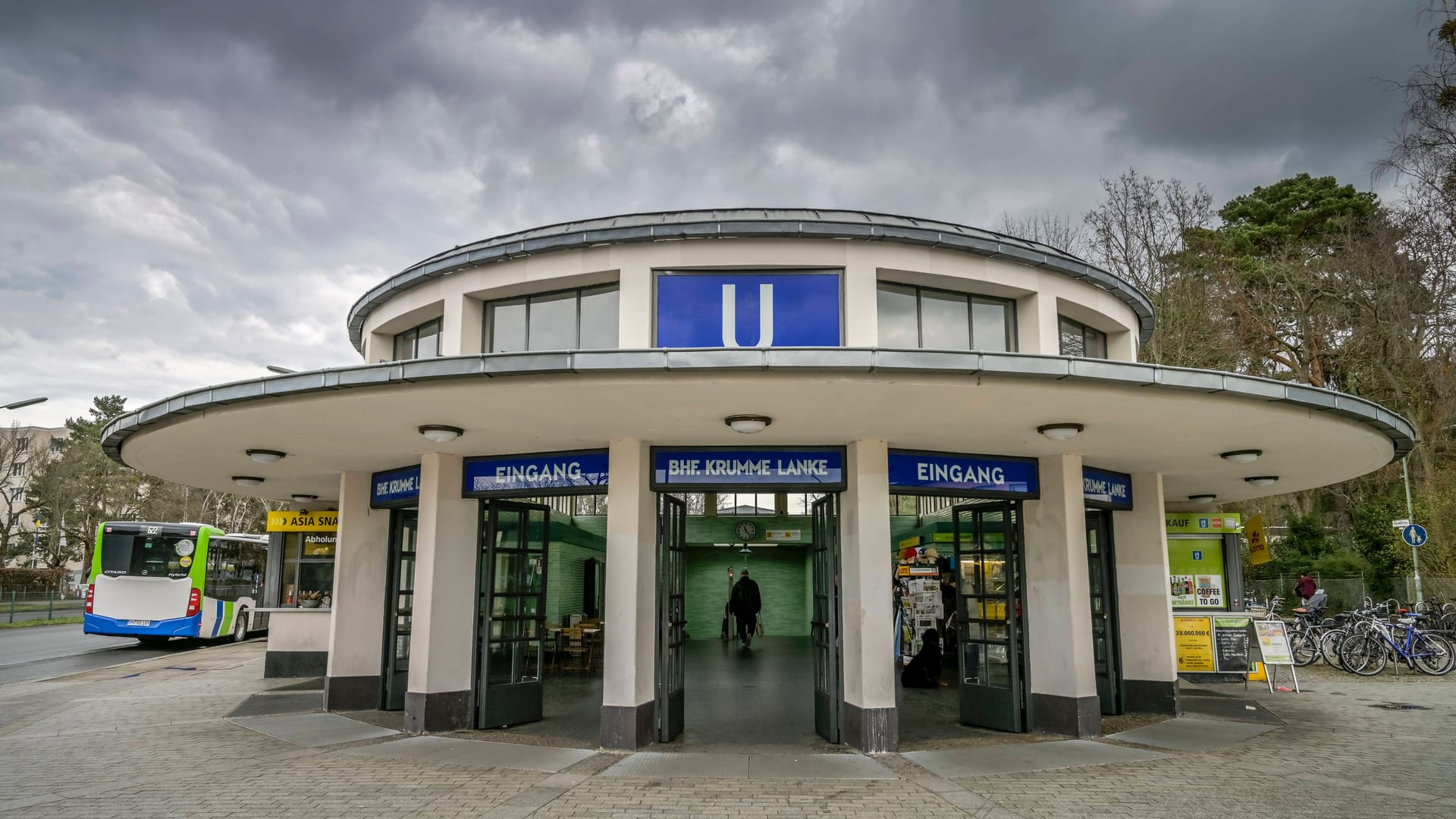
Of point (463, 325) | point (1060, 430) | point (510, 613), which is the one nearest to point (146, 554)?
point (510, 613)

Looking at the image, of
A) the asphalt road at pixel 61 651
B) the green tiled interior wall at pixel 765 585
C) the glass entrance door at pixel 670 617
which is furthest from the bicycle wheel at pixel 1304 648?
the asphalt road at pixel 61 651

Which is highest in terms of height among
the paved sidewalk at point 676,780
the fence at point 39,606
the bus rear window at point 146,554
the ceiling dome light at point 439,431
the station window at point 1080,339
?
the station window at point 1080,339

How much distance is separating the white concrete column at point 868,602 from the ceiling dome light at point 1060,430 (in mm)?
1531

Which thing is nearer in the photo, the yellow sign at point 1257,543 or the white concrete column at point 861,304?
the white concrete column at point 861,304

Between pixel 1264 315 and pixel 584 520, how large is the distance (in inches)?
950

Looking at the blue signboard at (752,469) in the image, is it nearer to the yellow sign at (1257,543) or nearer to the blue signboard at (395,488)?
the blue signboard at (395,488)

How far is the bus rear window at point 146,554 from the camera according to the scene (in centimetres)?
2064

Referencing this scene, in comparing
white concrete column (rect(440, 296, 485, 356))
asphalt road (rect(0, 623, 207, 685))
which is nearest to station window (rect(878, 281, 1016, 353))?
white concrete column (rect(440, 296, 485, 356))

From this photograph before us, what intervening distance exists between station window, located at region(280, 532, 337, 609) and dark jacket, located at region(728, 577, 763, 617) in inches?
344

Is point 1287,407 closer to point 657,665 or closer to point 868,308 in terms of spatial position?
point 868,308

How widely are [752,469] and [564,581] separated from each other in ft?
47.7

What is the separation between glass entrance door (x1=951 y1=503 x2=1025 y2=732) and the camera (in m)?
9.63

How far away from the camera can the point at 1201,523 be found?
15.5m

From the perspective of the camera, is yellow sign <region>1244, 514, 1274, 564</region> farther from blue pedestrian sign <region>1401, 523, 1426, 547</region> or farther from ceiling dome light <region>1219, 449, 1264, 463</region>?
ceiling dome light <region>1219, 449, 1264, 463</region>
